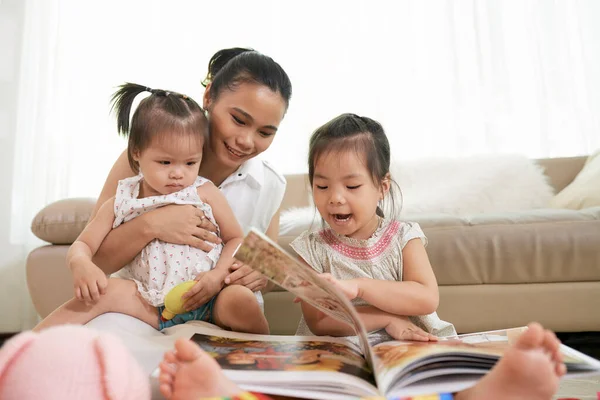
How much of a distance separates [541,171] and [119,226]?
1.86 meters

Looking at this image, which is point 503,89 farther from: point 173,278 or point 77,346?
point 77,346

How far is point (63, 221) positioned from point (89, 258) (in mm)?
762

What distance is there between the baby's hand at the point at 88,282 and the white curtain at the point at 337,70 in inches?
81.1

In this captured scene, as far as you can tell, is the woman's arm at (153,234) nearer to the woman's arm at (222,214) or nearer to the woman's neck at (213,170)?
the woman's arm at (222,214)

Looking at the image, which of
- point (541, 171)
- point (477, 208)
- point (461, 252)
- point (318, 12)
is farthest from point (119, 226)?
point (318, 12)

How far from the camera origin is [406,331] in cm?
89

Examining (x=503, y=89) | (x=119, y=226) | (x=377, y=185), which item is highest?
(x=503, y=89)

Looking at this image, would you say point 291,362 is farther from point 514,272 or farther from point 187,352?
point 514,272

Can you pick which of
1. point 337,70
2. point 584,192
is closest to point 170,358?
point 584,192

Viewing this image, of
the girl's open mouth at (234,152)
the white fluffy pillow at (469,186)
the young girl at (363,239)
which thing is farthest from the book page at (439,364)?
the white fluffy pillow at (469,186)

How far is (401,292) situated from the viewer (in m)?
0.92

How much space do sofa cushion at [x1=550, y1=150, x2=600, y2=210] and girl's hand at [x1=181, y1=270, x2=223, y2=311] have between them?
4.96 ft

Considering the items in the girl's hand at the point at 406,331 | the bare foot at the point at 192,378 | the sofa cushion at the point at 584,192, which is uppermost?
the sofa cushion at the point at 584,192

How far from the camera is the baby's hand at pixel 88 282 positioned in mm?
945
